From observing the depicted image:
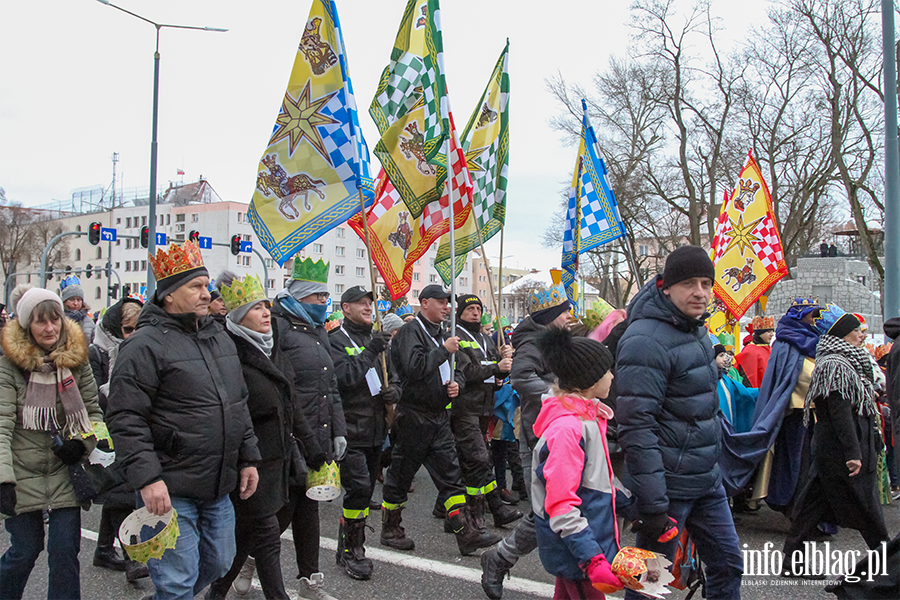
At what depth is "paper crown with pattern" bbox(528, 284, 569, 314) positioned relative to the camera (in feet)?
17.4

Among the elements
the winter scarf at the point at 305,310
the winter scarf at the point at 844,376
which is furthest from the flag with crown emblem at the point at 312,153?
the winter scarf at the point at 844,376

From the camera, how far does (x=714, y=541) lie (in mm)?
3498

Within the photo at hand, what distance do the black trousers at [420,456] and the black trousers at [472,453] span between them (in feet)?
1.18

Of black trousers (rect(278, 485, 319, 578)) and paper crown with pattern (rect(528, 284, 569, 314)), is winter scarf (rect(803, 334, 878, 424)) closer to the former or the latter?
paper crown with pattern (rect(528, 284, 569, 314))

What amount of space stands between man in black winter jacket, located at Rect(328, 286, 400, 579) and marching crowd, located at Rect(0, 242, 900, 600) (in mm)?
17

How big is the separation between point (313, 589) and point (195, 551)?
1.17m

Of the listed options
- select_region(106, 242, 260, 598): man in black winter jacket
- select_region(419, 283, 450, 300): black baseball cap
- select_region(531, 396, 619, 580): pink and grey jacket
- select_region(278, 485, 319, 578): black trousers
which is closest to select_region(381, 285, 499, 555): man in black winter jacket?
select_region(419, 283, 450, 300): black baseball cap

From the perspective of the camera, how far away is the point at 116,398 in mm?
3104

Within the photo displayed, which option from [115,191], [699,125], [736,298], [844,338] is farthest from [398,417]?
[115,191]

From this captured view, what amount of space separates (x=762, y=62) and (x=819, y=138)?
321 cm

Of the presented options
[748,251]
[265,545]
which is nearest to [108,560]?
[265,545]

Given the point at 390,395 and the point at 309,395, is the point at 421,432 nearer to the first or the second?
the point at 390,395

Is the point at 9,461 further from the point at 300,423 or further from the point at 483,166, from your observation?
the point at 483,166

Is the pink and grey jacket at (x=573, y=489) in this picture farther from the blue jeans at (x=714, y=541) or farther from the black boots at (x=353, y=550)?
the black boots at (x=353, y=550)
